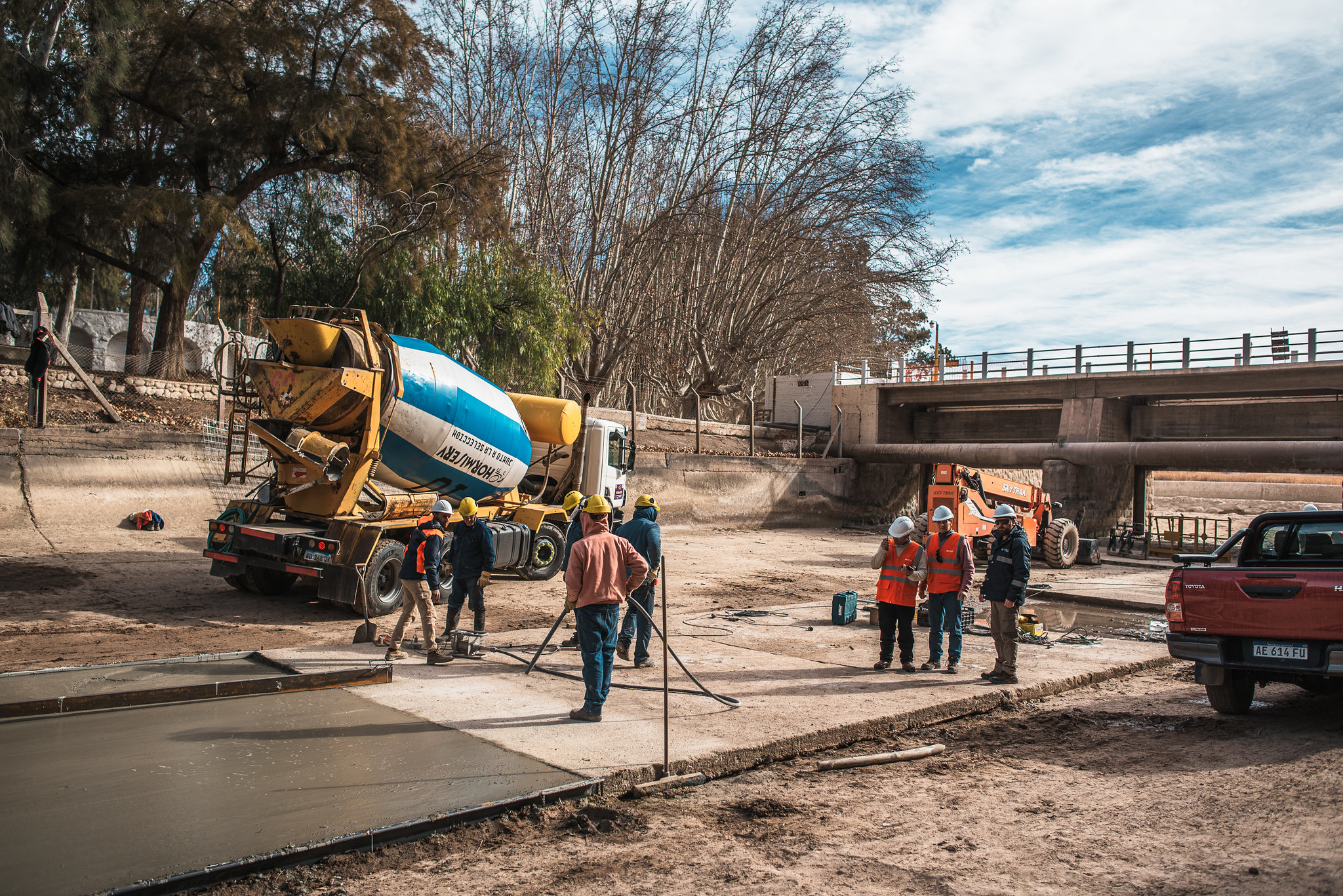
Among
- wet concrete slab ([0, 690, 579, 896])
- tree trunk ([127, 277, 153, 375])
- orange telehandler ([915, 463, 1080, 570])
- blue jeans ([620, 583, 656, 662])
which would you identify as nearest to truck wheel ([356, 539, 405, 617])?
blue jeans ([620, 583, 656, 662])

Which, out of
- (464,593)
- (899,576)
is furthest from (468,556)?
(899,576)

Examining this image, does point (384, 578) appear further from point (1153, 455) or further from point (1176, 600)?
point (1153, 455)

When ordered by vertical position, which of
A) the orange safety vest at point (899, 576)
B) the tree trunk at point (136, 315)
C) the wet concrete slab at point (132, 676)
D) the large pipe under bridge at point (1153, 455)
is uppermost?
the tree trunk at point (136, 315)

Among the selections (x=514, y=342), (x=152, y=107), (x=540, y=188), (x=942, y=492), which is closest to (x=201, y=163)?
(x=152, y=107)

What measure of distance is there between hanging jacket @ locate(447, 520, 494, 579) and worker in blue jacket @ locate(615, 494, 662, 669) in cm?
154

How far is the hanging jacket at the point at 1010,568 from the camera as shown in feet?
29.3

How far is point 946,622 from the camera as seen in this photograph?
9.65 meters

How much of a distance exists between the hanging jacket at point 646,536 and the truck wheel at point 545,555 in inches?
275

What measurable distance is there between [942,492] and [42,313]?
62.5ft

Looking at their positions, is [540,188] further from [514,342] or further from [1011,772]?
[1011,772]

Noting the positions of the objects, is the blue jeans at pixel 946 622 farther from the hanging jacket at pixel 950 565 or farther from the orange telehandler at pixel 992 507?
the orange telehandler at pixel 992 507

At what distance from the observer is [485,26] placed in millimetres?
31469

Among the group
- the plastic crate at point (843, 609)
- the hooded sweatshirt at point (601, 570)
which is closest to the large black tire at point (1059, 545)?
the plastic crate at point (843, 609)

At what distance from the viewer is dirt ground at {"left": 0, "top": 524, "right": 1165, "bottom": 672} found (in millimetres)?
9977
